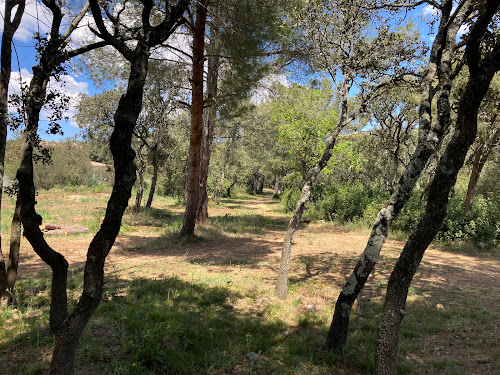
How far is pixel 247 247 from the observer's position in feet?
31.5

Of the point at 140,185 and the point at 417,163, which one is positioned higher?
the point at 417,163

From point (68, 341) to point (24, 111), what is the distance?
96.4 inches

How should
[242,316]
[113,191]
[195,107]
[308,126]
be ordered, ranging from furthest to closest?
[308,126]
[195,107]
[242,316]
[113,191]

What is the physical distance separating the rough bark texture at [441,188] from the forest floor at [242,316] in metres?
0.68

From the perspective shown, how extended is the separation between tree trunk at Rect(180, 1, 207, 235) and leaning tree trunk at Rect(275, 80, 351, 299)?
520 cm

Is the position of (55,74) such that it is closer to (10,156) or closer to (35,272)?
(35,272)

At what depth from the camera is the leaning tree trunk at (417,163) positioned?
308cm

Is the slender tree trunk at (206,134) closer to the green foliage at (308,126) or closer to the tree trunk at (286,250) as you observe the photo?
the green foliage at (308,126)

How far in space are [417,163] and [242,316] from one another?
10.1 ft

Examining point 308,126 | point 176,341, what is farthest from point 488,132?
point 176,341

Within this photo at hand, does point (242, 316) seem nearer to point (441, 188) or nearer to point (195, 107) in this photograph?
point (441, 188)

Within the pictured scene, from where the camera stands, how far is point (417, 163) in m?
3.16

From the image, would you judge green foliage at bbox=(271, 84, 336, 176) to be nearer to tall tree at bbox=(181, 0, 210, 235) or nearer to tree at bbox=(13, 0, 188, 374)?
tall tree at bbox=(181, 0, 210, 235)

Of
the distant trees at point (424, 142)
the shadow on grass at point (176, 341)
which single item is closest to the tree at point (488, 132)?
the distant trees at point (424, 142)
